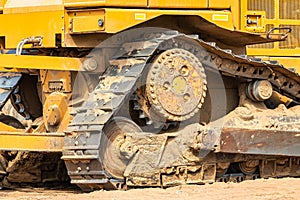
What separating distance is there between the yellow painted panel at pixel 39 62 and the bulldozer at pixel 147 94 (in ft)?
0.05

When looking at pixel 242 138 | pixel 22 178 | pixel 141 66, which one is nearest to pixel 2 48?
pixel 22 178

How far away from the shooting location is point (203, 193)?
10.9 m

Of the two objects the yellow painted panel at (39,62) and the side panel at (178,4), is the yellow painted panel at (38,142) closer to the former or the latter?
→ the yellow painted panel at (39,62)

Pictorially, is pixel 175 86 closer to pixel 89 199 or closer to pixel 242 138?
pixel 242 138

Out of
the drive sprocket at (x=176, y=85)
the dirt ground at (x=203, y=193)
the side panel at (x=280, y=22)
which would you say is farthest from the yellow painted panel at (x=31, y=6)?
the side panel at (x=280, y=22)

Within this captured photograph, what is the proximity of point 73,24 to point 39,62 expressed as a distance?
0.69m

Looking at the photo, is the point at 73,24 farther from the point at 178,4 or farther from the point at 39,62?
the point at 178,4

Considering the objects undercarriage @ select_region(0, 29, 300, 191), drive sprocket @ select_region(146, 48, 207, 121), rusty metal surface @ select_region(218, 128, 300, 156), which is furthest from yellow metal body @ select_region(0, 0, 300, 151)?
rusty metal surface @ select_region(218, 128, 300, 156)

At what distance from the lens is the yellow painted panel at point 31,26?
12180 millimetres

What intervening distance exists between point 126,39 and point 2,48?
2.09 m

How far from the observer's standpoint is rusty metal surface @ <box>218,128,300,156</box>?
11945 millimetres

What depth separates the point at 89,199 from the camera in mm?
10445

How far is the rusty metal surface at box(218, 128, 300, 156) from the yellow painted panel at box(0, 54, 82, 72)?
2.05 m

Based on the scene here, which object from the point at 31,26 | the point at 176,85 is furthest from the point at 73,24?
the point at 176,85
